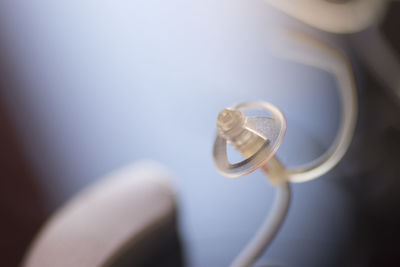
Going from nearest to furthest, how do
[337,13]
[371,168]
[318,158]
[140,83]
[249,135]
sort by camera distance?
[249,135] < [318,158] < [371,168] < [337,13] < [140,83]

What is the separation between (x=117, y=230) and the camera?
42 centimetres

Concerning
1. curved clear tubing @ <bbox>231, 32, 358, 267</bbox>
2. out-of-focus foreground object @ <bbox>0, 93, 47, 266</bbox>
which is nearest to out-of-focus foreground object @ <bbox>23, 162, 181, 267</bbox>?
curved clear tubing @ <bbox>231, 32, 358, 267</bbox>

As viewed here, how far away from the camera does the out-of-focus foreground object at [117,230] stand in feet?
1.30

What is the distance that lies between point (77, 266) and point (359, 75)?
43 centimetres

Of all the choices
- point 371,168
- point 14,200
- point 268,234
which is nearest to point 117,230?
point 268,234

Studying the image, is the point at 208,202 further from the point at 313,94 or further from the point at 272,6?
the point at 272,6

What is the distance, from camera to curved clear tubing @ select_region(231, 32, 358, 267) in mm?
335

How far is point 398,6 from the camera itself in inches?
22.8

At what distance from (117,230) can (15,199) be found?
1.44 ft

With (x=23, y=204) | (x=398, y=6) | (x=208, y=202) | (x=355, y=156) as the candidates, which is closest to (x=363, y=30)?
(x=398, y=6)

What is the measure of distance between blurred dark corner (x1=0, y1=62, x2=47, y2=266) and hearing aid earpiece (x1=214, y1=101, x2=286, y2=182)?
1.90ft

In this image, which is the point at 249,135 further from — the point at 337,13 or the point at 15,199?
the point at 15,199

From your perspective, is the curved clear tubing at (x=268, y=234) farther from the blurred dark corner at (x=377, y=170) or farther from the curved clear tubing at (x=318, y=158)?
the blurred dark corner at (x=377, y=170)

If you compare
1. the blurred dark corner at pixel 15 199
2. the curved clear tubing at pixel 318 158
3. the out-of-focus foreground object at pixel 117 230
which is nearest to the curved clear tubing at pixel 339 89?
the curved clear tubing at pixel 318 158
